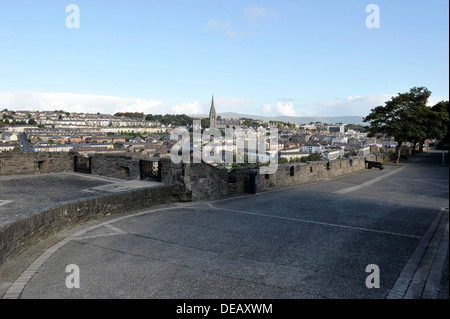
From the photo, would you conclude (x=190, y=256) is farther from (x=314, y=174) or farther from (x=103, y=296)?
(x=314, y=174)

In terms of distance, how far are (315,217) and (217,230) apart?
10.7 ft

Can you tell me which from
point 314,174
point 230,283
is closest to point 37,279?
point 230,283

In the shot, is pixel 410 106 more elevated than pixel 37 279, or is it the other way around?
pixel 410 106

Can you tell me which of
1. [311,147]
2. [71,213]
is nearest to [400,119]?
[71,213]

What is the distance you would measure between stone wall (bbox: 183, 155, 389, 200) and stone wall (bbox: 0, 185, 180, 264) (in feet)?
2.73

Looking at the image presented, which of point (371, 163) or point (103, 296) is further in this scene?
point (371, 163)

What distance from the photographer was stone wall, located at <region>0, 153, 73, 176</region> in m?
15.9

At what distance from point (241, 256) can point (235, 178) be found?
7.85 m

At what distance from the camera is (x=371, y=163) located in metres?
28.4

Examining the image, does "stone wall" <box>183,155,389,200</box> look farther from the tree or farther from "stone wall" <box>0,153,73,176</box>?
the tree

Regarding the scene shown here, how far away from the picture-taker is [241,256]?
6.10 meters

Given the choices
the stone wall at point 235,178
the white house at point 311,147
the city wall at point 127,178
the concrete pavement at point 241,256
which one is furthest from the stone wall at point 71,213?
the white house at point 311,147

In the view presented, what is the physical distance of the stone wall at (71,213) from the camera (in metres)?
5.75

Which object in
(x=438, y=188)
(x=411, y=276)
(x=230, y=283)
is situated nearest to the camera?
(x=230, y=283)
